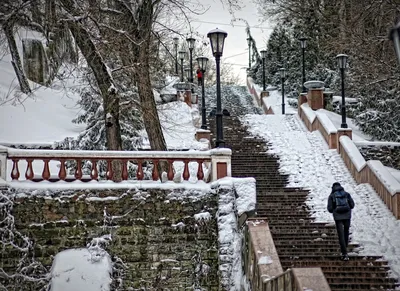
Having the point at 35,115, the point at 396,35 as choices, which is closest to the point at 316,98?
the point at 35,115

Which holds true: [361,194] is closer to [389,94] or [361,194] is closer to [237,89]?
[389,94]

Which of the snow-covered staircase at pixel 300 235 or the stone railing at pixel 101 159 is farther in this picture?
the stone railing at pixel 101 159

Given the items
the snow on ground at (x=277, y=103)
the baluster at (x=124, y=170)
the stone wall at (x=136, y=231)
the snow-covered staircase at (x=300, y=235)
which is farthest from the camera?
the snow on ground at (x=277, y=103)

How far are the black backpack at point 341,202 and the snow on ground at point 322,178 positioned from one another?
4.00ft

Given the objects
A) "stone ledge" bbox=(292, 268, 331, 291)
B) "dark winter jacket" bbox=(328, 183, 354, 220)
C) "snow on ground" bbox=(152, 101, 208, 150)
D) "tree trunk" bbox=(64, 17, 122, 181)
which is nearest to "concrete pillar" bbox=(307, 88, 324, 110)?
"snow on ground" bbox=(152, 101, 208, 150)

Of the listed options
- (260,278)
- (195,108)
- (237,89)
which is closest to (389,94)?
(195,108)

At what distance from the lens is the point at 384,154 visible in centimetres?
1748

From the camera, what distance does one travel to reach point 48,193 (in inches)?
418

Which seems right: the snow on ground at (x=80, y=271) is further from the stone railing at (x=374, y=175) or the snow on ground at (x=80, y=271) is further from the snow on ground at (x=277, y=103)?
the snow on ground at (x=277, y=103)

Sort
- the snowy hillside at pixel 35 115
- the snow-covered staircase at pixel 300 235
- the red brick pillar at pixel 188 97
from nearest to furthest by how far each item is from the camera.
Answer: the snow-covered staircase at pixel 300 235 < the snowy hillside at pixel 35 115 < the red brick pillar at pixel 188 97

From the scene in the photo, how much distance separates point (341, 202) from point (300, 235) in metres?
1.64

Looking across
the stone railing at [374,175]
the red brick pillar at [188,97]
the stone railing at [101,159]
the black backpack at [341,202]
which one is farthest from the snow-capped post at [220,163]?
the red brick pillar at [188,97]

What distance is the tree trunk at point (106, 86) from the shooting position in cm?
1200

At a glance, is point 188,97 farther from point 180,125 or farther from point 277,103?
point 277,103
